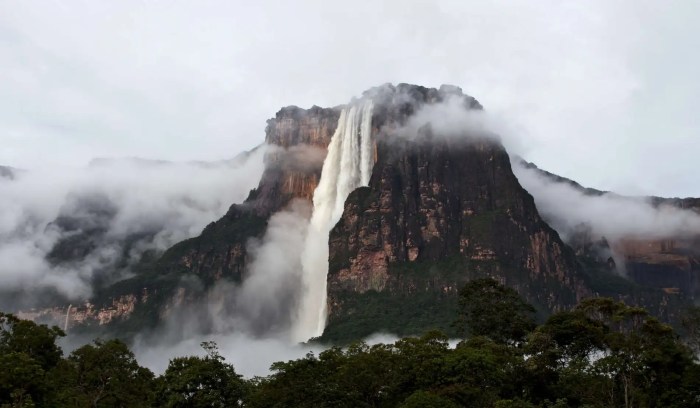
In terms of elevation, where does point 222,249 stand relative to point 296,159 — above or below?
below

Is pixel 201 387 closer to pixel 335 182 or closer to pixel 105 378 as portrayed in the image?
pixel 105 378

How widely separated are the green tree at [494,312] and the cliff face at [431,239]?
192ft

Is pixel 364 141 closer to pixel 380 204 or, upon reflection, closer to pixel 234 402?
pixel 380 204

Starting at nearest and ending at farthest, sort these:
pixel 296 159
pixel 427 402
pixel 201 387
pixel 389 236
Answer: pixel 427 402 < pixel 201 387 < pixel 389 236 < pixel 296 159

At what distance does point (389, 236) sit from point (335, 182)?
30.8m

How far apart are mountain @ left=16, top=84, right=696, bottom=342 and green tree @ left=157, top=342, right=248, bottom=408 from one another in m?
79.0

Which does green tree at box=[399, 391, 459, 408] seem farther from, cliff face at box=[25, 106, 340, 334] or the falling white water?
cliff face at box=[25, 106, 340, 334]

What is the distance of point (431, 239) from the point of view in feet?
526

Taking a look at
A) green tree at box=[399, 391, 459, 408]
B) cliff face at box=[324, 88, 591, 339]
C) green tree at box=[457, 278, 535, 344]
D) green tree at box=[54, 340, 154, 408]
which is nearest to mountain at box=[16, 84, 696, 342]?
cliff face at box=[324, 88, 591, 339]

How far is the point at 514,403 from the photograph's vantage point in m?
46.0

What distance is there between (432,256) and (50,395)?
119169mm

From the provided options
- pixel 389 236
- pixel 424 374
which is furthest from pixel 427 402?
pixel 389 236

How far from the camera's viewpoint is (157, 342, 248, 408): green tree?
5081cm

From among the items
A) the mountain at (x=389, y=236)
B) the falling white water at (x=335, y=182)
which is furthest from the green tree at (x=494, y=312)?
the falling white water at (x=335, y=182)
